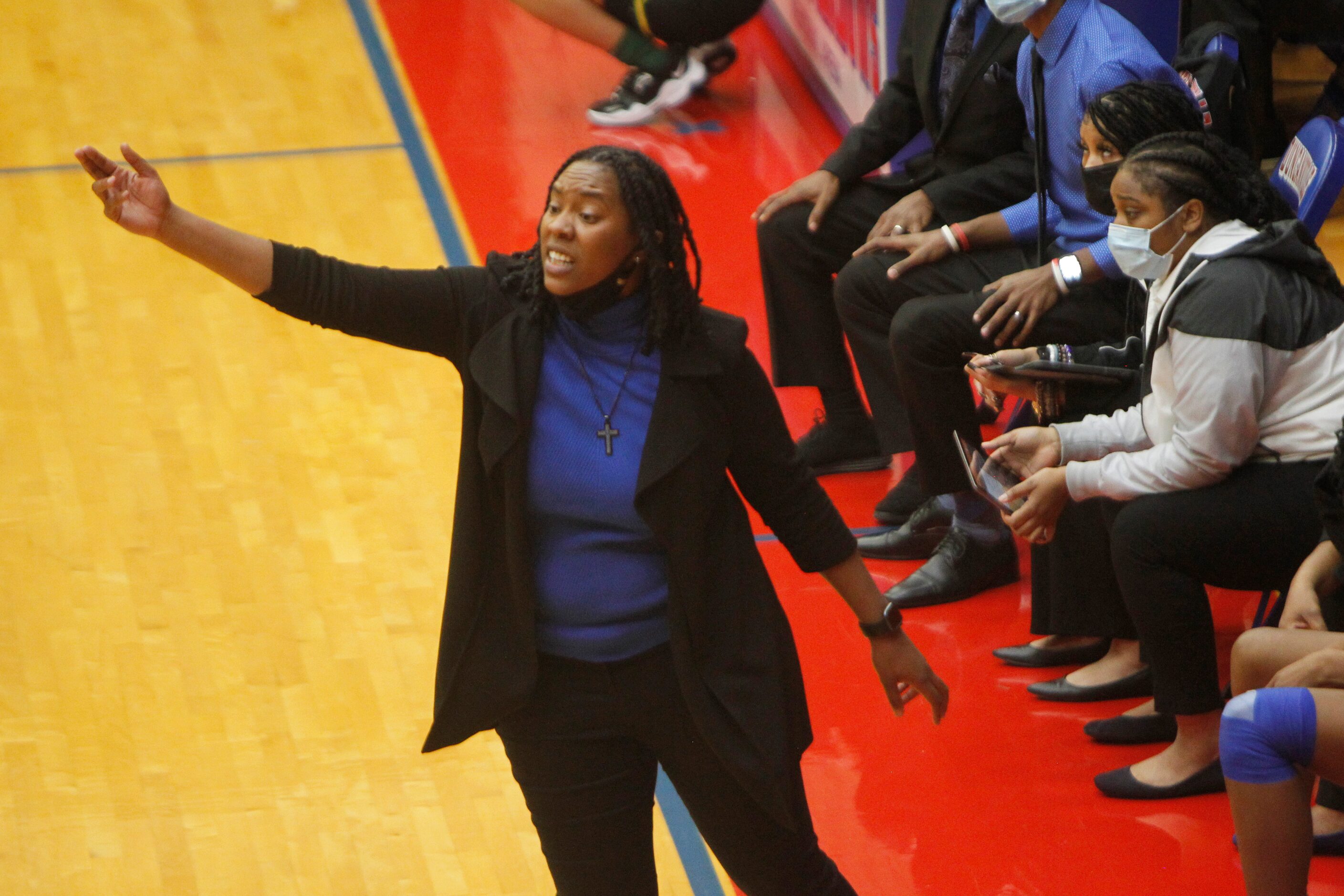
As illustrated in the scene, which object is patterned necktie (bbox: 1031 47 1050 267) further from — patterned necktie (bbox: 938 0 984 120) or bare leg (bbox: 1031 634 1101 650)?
bare leg (bbox: 1031 634 1101 650)

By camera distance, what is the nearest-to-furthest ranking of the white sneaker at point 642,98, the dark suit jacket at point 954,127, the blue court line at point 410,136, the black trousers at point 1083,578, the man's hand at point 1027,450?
the man's hand at point 1027,450, the black trousers at point 1083,578, the dark suit jacket at point 954,127, the blue court line at point 410,136, the white sneaker at point 642,98

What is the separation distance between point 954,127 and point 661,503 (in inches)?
82.7

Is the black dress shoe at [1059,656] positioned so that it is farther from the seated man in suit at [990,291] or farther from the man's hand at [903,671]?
the man's hand at [903,671]

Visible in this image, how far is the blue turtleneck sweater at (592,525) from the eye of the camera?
6.87 ft

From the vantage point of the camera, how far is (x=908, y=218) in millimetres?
3842

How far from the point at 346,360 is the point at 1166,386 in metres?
2.52

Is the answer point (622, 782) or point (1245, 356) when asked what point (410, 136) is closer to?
point (1245, 356)

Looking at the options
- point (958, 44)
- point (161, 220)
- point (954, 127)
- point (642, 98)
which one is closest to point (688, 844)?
point (161, 220)

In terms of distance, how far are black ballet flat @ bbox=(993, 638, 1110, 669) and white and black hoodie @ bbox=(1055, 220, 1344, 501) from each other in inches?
25.5

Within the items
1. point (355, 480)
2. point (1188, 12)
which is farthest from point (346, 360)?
point (1188, 12)

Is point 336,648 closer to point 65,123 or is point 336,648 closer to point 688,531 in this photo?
point 688,531

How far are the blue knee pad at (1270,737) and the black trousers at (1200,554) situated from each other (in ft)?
1.71

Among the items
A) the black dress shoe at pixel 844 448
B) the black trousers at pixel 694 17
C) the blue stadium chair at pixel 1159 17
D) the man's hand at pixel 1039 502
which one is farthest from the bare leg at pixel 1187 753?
the black trousers at pixel 694 17

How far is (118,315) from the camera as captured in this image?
4.79m
